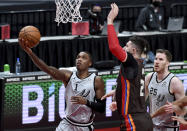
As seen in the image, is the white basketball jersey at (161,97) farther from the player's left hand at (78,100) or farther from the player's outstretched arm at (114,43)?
the player's outstretched arm at (114,43)

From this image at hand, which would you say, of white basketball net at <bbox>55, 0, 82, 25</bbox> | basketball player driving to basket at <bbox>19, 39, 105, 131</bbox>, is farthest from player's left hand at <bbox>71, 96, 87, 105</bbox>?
white basketball net at <bbox>55, 0, 82, 25</bbox>

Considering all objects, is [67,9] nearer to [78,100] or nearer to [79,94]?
[79,94]

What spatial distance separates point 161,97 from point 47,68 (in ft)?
5.57

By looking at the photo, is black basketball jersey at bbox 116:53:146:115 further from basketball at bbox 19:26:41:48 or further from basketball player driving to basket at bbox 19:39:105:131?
basketball at bbox 19:26:41:48

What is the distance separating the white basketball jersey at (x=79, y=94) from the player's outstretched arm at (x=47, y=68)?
101mm

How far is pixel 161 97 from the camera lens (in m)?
6.96

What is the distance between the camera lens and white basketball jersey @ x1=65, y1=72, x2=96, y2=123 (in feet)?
22.4

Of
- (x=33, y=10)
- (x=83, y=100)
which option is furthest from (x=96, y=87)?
(x=33, y=10)

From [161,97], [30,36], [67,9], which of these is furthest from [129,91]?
[67,9]

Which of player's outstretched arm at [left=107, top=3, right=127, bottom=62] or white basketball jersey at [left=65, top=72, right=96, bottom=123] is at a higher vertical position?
player's outstretched arm at [left=107, top=3, right=127, bottom=62]

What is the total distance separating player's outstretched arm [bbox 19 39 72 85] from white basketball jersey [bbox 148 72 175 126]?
1.20 metres

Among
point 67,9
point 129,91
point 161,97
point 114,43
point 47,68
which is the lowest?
point 161,97

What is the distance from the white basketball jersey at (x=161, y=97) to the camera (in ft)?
22.7

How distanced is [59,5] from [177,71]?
2.80m
